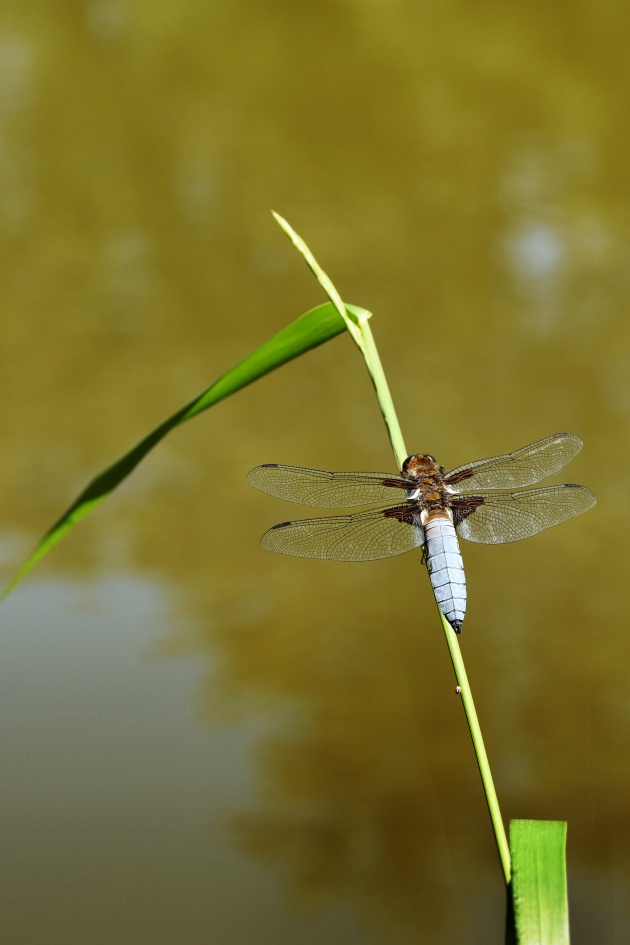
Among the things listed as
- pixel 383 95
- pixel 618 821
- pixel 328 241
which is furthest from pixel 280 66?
pixel 618 821

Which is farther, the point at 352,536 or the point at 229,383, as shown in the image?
the point at 352,536

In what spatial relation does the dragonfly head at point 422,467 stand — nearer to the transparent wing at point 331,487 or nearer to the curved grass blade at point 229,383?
the transparent wing at point 331,487

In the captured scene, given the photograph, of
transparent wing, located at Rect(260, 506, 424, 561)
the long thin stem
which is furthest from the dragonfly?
the long thin stem

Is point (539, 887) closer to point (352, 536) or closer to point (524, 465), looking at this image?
→ point (352, 536)

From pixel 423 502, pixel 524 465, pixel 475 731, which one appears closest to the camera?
pixel 475 731

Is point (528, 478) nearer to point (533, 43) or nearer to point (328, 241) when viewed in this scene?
point (328, 241)

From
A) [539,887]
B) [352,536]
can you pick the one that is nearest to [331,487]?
[352,536]

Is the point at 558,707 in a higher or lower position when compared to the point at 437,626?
lower

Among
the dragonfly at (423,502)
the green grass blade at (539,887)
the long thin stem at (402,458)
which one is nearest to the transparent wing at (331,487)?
the dragonfly at (423,502)
